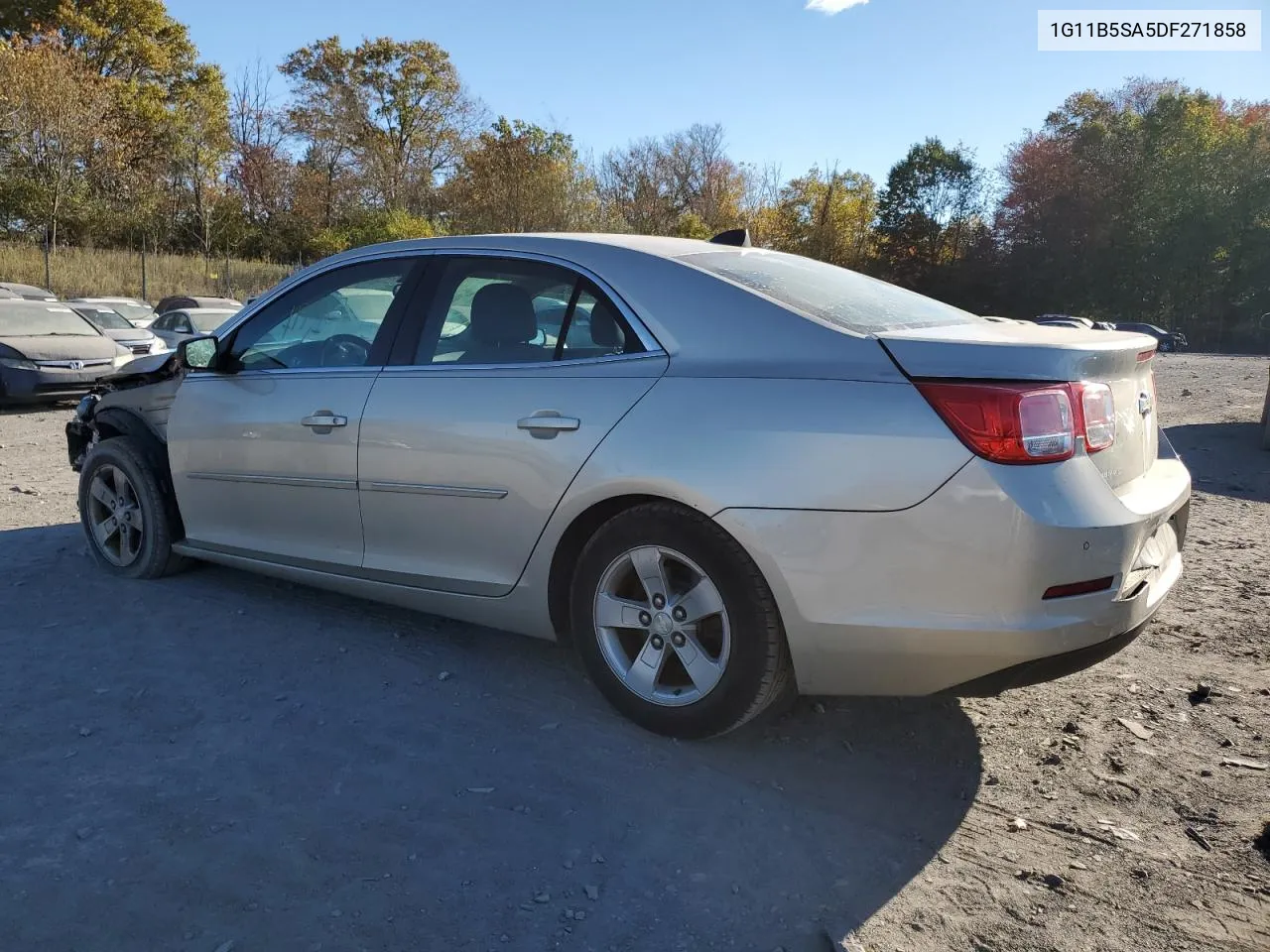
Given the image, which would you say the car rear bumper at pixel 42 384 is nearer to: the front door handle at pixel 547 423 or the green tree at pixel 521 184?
the front door handle at pixel 547 423

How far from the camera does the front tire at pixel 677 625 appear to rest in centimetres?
282

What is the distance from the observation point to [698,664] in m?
2.97

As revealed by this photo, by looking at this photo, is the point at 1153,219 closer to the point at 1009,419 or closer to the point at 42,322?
the point at 42,322

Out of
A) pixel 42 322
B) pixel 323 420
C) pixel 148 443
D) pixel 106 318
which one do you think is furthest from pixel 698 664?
pixel 106 318

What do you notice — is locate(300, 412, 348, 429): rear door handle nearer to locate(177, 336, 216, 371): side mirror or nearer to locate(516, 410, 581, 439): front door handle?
locate(177, 336, 216, 371): side mirror

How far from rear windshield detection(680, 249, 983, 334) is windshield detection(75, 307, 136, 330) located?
17105 millimetres

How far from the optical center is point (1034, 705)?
3422 mm

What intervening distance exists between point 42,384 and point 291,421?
33.2ft

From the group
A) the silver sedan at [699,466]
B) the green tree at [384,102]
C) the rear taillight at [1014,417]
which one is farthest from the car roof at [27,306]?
the green tree at [384,102]

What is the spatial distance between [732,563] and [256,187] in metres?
46.3

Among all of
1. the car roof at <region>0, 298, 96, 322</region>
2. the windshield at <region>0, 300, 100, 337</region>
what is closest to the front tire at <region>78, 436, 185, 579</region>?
the windshield at <region>0, 300, 100, 337</region>

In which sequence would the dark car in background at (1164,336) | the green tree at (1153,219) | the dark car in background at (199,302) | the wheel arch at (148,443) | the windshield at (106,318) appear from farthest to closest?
the green tree at (1153,219), the dark car in background at (1164,336), the dark car in background at (199,302), the windshield at (106,318), the wheel arch at (148,443)

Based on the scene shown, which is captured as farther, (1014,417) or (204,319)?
(204,319)

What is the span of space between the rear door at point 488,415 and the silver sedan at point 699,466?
0.01m
